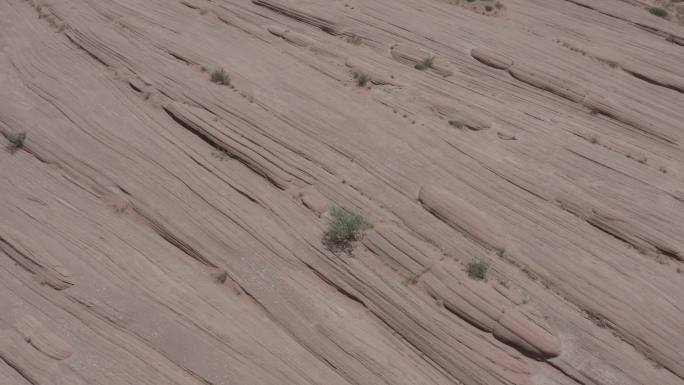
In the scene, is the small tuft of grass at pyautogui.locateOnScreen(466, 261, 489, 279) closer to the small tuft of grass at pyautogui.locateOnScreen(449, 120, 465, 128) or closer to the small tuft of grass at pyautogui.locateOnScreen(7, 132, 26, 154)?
the small tuft of grass at pyautogui.locateOnScreen(449, 120, 465, 128)

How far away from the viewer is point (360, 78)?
662 inches

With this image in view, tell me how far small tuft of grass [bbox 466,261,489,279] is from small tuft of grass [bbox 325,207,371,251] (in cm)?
243

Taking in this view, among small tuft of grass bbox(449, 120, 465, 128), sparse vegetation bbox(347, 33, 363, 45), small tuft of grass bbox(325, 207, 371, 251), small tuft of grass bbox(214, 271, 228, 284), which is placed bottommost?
small tuft of grass bbox(214, 271, 228, 284)

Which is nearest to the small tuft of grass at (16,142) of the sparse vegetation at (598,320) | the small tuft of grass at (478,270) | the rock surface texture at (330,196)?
the rock surface texture at (330,196)

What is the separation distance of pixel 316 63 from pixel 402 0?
5.39 m

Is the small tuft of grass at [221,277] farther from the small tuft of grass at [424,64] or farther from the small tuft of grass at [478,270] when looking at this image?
the small tuft of grass at [424,64]

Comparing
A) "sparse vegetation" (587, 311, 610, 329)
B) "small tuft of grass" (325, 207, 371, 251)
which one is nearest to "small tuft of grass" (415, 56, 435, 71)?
"small tuft of grass" (325, 207, 371, 251)

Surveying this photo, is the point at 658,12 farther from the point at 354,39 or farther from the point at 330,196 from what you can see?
the point at 330,196

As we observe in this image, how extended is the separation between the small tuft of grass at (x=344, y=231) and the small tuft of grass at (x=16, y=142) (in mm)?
8320

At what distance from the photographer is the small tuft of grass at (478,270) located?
38.9 ft

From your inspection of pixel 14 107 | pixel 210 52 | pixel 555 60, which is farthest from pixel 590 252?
pixel 14 107

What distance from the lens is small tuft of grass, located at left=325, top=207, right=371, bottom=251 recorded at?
12.2m

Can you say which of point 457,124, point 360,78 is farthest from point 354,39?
point 457,124

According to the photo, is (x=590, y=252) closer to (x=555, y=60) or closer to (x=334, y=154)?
(x=334, y=154)
